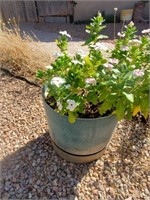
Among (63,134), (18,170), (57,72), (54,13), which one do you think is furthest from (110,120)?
(54,13)

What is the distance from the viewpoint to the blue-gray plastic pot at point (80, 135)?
1786 millimetres

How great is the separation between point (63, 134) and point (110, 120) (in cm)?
40

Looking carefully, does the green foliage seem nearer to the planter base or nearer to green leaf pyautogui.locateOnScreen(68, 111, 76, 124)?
green leaf pyautogui.locateOnScreen(68, 111, 76, 124)

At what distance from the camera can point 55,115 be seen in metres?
1.82

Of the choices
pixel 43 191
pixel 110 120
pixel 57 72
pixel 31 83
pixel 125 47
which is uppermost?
pixel 125 47

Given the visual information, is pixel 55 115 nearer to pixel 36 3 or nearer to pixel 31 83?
pixel 31 83

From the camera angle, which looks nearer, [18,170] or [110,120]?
[110,120]

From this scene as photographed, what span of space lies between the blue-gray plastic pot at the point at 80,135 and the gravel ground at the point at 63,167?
0.14 meters

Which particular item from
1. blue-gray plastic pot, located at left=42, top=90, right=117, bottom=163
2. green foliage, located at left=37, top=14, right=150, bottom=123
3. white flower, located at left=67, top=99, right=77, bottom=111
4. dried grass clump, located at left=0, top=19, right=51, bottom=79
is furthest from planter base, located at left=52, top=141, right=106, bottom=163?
dried grass clump, located at left=0, top=19, right=51, bottom=79

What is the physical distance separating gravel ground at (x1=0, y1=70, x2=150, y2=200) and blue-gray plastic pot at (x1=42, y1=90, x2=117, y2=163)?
0.46 ft

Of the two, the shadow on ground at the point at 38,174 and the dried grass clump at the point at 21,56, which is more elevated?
the dried grass clump at the point at 21,56

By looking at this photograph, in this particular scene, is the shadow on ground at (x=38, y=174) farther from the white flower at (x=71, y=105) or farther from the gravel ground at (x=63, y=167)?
the white flower at (x=71, y=105)

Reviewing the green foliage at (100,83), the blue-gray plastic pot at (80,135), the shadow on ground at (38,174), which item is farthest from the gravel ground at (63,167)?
the green foliage at (100,83)

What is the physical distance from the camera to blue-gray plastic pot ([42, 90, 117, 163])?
1.79 meters
